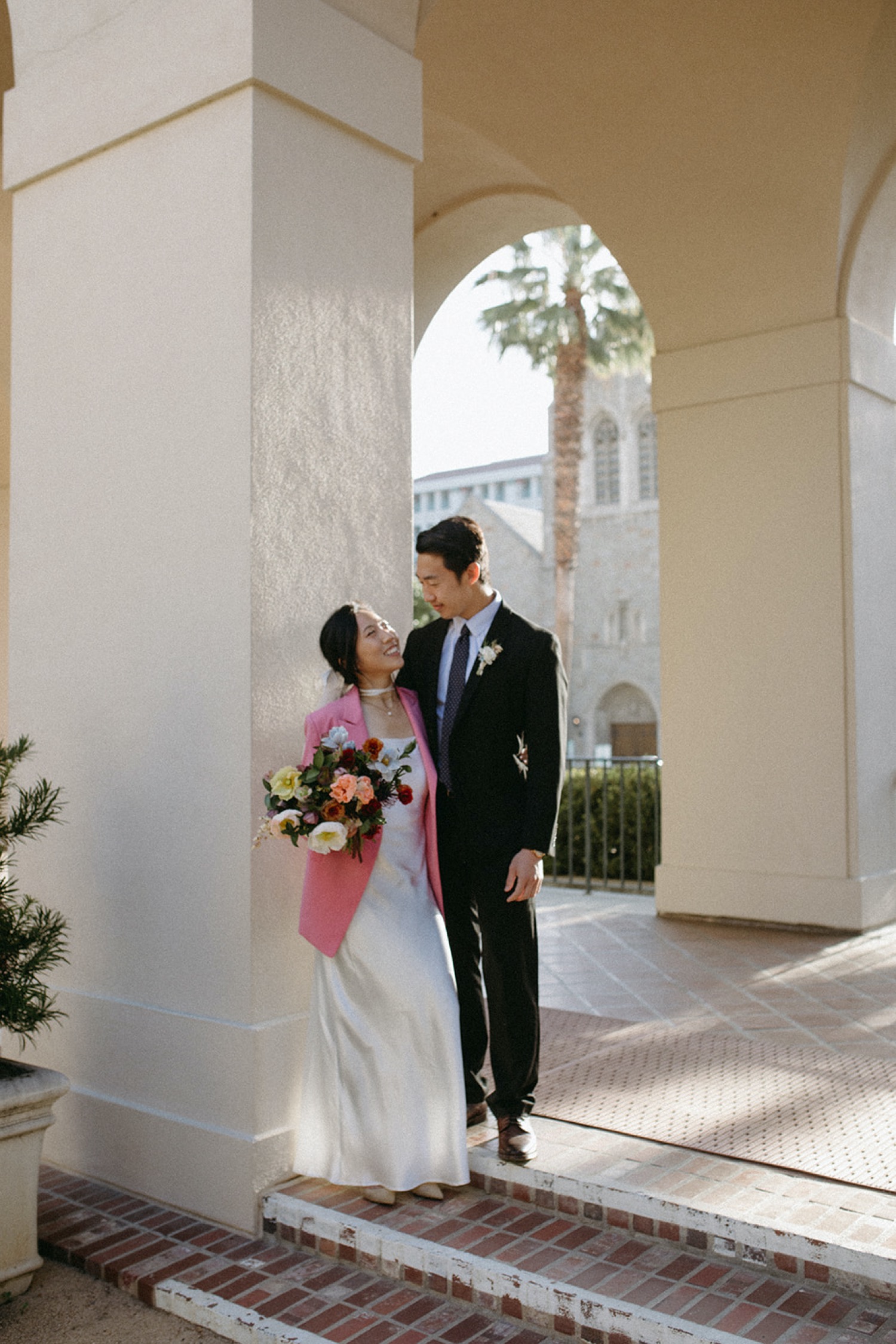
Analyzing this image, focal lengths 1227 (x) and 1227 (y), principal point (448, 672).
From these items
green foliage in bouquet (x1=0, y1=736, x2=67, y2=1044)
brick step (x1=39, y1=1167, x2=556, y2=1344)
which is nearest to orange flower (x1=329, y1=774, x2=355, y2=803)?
green foliage in bouquet (x1=0, y1=736, x2=67, y2=1044)

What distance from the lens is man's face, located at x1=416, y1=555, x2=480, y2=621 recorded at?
3.87 metres

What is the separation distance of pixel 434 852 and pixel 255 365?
164 centimetres

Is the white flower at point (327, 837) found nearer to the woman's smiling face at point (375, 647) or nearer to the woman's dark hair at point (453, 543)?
the woman's smiling face at point (375, 647)

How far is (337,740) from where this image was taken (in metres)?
3.62

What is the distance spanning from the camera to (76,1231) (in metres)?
3.83

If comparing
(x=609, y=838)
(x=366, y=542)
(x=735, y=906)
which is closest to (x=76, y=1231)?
(x=366, y=542)

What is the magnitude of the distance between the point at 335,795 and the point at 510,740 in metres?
0.71

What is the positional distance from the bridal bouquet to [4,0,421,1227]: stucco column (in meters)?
0.32

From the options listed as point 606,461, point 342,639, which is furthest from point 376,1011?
point 606,461

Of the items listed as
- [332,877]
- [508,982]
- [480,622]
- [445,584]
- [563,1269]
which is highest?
[445,584]

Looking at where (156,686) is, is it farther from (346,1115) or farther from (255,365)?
(346,1115)

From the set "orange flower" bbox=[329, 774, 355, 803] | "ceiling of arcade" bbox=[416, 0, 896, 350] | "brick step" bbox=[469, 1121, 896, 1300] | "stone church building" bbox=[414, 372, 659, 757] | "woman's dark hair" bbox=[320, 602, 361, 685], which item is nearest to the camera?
"brick step" bbox=[469, 1121, 896, 1300]

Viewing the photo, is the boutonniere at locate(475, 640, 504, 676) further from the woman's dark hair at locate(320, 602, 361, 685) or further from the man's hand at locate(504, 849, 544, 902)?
the man's hand at locate(504, 849, 544, 902)

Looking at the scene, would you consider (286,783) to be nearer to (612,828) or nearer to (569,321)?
(612,828)
